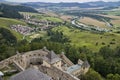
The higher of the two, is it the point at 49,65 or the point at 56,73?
the point at 49,65

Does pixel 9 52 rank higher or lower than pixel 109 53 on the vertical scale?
higher

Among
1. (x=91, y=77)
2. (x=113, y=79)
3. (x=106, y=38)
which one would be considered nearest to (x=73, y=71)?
(x=91, y=77)

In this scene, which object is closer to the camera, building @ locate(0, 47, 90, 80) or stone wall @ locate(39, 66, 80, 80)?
stone wall @ locate(39, 66, 80, 80)

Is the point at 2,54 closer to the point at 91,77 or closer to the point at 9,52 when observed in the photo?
the point at 9,52

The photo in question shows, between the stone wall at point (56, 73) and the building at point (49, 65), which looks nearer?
the stone wall at point (56, 73)

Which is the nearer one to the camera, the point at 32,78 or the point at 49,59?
the point at 32,78

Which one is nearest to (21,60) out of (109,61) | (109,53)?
(109,61)

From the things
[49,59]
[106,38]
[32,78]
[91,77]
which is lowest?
[106,38]

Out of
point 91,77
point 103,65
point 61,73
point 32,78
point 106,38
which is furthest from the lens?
point 106,38

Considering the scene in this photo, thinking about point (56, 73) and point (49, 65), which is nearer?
point (56, 73)

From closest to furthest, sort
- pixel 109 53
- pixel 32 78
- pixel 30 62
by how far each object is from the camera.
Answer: pixel 32 78 < pixel 30 62 < pixel 109 53
